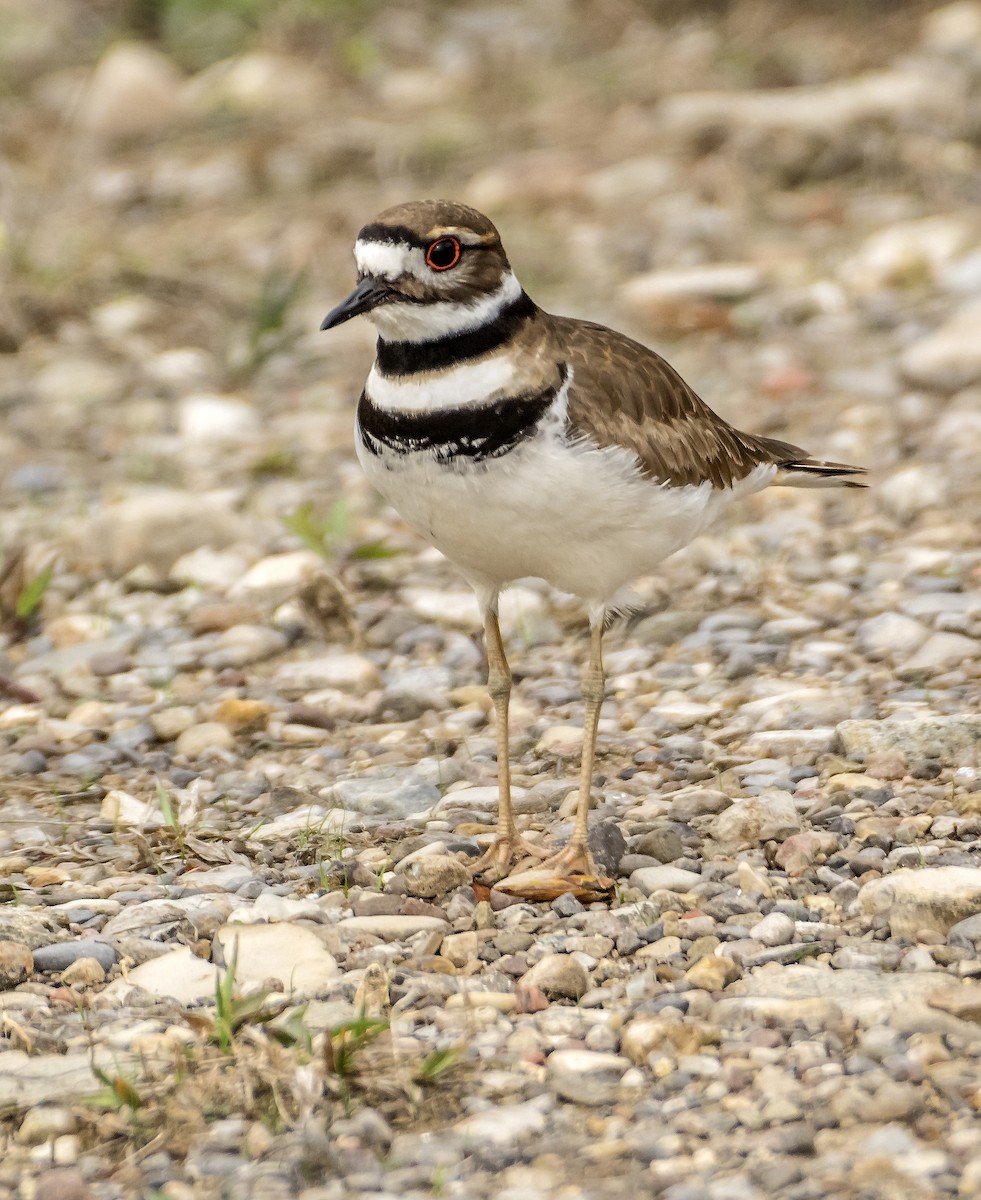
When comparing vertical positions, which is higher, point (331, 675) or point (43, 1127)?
point (331, 675)

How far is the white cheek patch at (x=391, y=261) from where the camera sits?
3951 mm

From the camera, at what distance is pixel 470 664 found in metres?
5.66

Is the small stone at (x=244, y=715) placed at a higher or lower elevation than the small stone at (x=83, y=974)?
higher

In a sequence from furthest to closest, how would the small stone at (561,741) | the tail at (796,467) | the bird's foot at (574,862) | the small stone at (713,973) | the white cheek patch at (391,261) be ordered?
the tail at (796,467), the small stone at (561,741), the bird's foot at (574,862), the white cheek patch at (391,261), the small stone at (713,973)

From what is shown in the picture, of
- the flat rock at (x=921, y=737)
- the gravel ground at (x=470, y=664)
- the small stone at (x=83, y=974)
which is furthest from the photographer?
the flat rock at (x=921, y=737)

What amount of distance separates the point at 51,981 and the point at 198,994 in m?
0.33

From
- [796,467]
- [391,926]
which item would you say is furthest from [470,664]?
[391,926]

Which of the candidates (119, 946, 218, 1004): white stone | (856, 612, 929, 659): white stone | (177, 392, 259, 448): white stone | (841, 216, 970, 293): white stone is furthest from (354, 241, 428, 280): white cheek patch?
(841, 216, 970, 293): white stone

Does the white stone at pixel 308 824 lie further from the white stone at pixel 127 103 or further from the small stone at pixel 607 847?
the white stone at pixel 127 103

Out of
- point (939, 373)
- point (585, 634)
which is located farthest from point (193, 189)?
point (585, 634)

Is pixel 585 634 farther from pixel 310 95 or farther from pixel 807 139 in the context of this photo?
pixel 310 95

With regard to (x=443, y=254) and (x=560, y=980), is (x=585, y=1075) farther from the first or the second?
(x=443, y=254)

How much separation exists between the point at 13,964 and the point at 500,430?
1.54 metres

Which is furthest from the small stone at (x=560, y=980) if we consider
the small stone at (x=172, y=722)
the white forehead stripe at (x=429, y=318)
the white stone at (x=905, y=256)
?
the white stone at (x=905, y=256)
